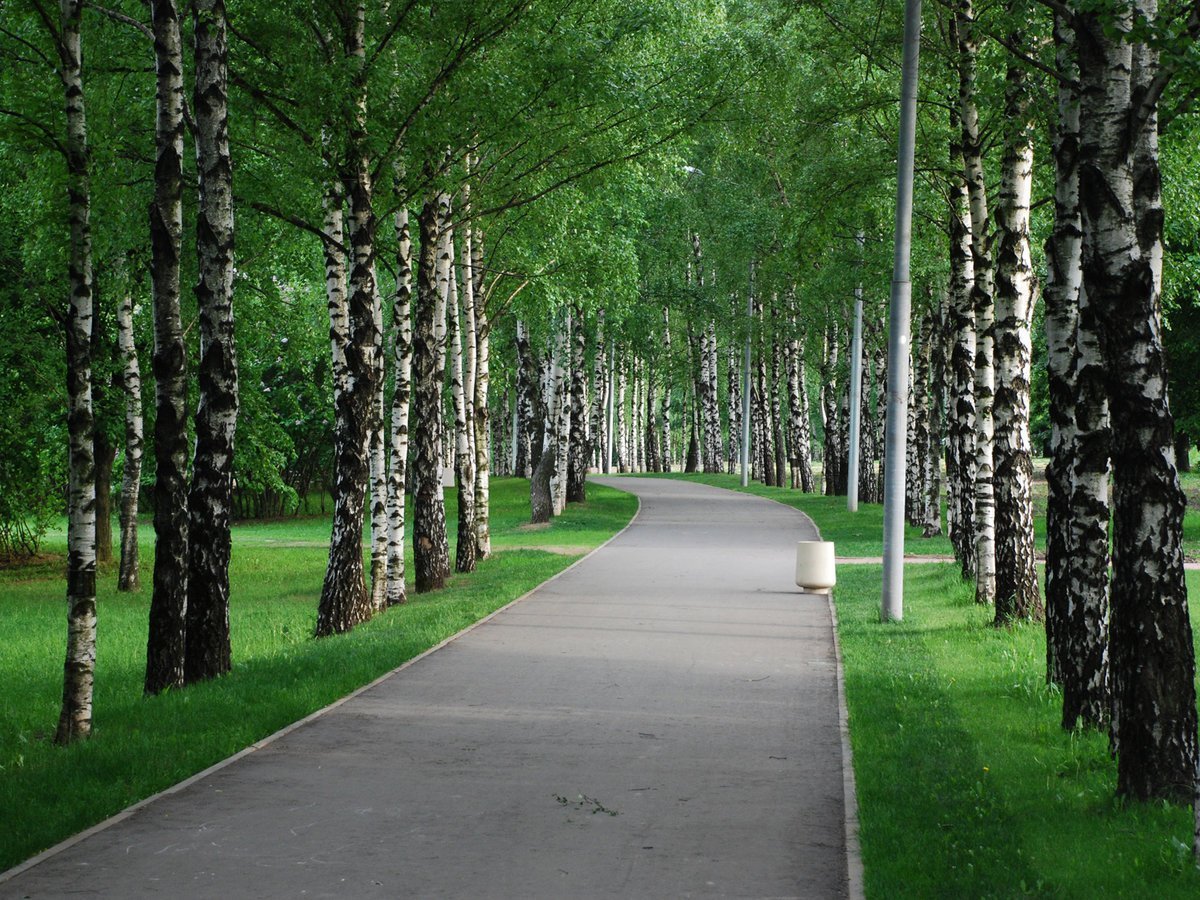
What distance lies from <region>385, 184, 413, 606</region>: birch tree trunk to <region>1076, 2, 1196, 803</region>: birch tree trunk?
11.9 m

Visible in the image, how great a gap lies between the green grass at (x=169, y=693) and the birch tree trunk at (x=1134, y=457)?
5506 mm

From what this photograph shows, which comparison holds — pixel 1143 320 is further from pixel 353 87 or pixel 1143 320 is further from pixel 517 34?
pixel 517 34

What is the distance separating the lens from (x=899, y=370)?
57.2 ft

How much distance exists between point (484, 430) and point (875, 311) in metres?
18.0

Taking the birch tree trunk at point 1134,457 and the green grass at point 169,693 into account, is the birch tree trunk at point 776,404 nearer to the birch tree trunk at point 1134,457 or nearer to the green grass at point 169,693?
the green grass at point 169,693

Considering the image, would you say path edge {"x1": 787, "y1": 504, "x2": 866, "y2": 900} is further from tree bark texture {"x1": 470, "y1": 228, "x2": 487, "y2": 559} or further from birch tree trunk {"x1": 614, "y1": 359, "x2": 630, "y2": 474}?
birch tree trunk {"x1": 614, "y1": 359, "x2": 630, "y2": 474}

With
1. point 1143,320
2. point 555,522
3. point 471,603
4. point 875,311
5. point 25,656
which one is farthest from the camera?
point 875,311

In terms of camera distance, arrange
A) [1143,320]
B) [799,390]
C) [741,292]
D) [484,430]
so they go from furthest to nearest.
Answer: [741,292] < [799,390] < [484,430] < [1143,320]

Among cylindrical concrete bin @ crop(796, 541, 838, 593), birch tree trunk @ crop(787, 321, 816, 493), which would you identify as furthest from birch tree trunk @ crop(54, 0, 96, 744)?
birch tree trunk @ crop(787, 321, 816, 493)

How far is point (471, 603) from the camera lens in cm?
1862

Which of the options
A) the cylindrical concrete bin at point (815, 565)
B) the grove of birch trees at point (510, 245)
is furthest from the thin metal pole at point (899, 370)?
the cylindrical concrete bin at point (815, 565)

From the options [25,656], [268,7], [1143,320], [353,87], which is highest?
[268,7]

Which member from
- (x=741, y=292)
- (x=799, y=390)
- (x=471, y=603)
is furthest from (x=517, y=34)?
(x=741, y=292)

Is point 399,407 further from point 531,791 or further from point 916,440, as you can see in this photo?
point 916,440
